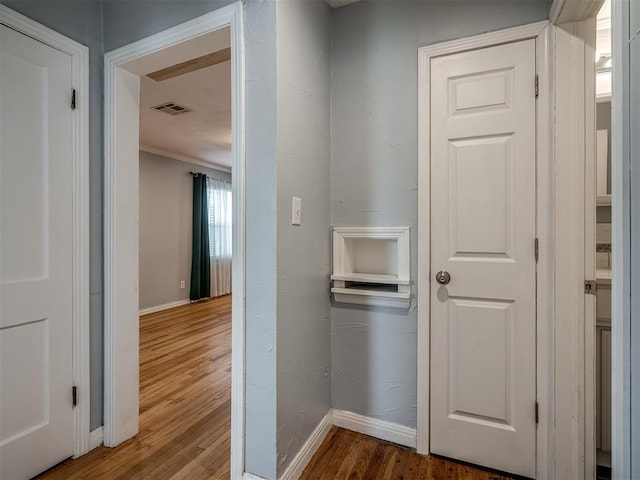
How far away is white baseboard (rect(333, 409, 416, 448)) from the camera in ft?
5.59

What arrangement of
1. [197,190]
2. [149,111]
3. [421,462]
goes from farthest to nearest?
[197,190] → [149,111] → [421,462]

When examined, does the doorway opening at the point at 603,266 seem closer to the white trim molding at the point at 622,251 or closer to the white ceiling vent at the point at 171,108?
the white trim molding at the point at 622,251

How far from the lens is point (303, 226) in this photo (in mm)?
1576

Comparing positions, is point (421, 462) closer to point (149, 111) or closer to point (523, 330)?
point (523, 330)

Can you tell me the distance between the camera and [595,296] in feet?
4.51

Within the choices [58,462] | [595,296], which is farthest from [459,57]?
[58,462]

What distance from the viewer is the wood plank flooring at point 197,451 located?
1521 mm

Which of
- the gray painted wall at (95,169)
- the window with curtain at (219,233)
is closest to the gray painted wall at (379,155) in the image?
the gray painted wall at (95,169)

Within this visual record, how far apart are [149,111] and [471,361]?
370 centimetres

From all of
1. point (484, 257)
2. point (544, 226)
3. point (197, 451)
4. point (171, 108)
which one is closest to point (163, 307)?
point (171, 108)

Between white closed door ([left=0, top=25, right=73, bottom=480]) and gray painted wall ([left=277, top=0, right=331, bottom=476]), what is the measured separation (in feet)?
3.59

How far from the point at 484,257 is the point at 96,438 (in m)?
→ 2.18

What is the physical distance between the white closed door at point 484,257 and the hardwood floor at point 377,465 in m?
0.07

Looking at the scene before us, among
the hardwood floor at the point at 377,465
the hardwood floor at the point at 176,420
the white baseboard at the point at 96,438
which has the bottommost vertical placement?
the hardwood floor at the point at 176,420
